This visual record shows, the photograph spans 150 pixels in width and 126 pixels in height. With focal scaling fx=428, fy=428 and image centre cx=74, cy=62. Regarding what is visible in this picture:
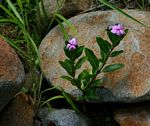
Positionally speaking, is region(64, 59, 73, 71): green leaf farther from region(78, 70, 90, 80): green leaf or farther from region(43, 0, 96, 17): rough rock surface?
region(43, 0, 96, 17): rough rock surface

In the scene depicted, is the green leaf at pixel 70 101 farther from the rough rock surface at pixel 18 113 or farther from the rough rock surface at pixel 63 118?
the rough rock surface at pixel 18 113

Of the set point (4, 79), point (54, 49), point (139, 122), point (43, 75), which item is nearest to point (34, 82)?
point (43, 75)

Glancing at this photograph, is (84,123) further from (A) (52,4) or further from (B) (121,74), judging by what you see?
(A) (52,4)

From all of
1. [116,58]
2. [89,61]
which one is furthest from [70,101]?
[116,58]

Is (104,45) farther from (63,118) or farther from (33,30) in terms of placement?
(33,30)

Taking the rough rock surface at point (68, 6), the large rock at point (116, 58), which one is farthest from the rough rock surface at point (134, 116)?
the rough rock surface at point (68, 6)

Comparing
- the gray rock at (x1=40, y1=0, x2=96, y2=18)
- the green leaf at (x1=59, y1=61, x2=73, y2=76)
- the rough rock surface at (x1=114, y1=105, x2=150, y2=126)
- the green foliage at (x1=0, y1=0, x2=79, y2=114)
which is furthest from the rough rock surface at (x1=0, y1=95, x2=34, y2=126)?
the gray rock at (x1=40, y1=0, x2=96, y2=18)
